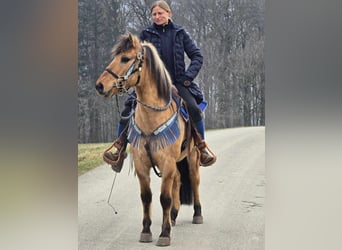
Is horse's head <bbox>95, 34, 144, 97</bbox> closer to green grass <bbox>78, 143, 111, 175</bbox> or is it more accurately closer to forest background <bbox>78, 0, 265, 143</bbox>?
forest background <bbox>78, 0, 265, 143</bbox>

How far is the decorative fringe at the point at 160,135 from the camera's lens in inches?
104

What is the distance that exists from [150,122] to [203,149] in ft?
1.02

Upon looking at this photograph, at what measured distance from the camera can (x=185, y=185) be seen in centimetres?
273

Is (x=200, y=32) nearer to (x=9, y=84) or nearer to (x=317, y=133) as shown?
(x=317, y=133)

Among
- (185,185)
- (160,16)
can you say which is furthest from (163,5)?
(185,185)

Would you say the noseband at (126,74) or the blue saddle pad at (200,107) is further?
the blue saddle pad at (200,107)

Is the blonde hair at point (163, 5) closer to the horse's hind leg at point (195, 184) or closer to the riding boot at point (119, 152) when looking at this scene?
the riding boot at point (119, 152)

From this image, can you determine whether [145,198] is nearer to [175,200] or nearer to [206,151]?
[175,200]

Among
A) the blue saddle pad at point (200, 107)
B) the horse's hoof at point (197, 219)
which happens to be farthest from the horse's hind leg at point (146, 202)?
the blue saddle pad at point (200, 107)

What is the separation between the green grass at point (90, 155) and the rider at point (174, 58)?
0.09 m

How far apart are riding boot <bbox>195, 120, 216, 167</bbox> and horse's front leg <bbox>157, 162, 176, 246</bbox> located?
173 millimetres

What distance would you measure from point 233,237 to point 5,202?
1230 millimetres

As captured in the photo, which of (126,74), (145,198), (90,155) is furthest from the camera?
(90,155)

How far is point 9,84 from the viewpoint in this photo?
116 inches
